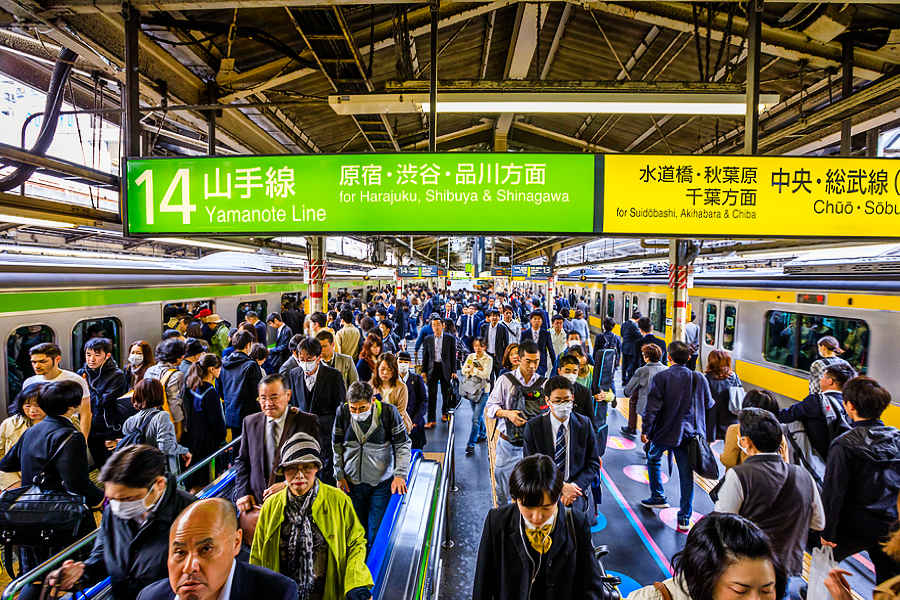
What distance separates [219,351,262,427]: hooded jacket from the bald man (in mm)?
3006

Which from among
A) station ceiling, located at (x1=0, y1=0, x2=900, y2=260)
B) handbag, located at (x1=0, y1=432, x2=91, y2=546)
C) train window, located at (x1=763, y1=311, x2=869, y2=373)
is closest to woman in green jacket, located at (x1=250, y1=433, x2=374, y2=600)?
handbag, located at (x1=0, y1=432, x2=91, y2=546)

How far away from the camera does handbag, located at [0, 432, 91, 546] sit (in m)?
2.64

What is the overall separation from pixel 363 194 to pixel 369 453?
1829mm

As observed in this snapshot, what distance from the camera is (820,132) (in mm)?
5117

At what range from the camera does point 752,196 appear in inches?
110

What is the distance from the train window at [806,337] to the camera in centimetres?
601

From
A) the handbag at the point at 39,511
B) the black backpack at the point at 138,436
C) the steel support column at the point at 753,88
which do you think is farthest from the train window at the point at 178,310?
the steel support column at the point at 753,88

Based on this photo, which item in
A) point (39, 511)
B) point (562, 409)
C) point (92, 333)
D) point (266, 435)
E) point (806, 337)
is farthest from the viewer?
point (806, 337)

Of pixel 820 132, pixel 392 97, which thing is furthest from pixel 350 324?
pixel 820 132

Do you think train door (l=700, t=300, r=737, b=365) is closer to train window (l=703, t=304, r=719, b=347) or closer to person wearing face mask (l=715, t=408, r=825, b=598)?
train window (l=703, t=304, r=719, b=347)

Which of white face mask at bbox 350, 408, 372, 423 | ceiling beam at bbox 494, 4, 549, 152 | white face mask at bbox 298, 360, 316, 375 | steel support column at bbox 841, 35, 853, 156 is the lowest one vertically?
white face mask at bbox 350, 408, 372, 423

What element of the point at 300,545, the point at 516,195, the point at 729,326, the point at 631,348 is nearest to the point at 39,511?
the point at 300,545

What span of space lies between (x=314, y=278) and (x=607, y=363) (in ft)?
18.7

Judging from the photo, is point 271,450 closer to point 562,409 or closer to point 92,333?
point 562,409
